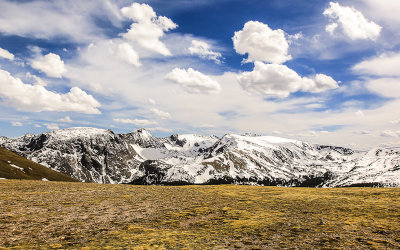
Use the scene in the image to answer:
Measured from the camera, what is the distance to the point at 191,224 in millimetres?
12656

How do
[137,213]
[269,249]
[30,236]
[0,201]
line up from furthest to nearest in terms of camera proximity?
1. [0,201]
2. [137,213]
3. [30,236]
4. [269,249]

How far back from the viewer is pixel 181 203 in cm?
1827

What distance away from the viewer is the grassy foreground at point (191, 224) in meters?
9.41

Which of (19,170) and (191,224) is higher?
(191,224)

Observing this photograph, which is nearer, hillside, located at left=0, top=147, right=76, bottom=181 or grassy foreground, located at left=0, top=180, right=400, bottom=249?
grassy foreground, located at left=0, top=180, right=400, bottom=249

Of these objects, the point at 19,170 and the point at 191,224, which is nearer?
the point at 191,224

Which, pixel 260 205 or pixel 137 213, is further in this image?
pixel 260 205

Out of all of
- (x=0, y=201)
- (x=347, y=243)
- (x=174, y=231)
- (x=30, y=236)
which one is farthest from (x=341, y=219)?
(x=0, y=201)

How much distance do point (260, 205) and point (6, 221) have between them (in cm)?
1644

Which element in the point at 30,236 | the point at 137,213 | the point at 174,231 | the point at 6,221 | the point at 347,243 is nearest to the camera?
the point at 347,243

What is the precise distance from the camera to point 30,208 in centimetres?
1510

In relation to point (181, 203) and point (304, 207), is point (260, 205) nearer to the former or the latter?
point (304, 207)

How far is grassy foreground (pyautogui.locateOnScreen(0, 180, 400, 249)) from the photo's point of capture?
9.41m

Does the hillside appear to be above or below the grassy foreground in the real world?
below
